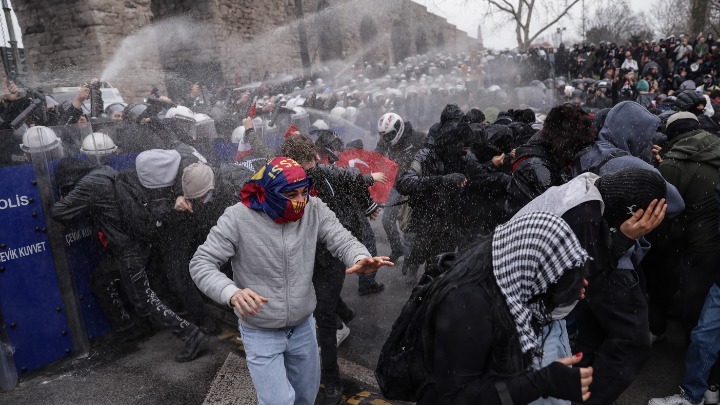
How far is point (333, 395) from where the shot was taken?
11.6 feet

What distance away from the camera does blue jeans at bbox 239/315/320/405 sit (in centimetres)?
253

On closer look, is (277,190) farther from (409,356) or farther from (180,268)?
(180,268)

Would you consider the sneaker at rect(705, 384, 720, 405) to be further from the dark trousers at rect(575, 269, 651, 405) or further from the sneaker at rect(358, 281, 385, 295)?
the sneaker at rect(358, 281, 385, 295)

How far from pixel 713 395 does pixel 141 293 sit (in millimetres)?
4171

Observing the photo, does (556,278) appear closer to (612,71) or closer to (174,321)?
(174,321)

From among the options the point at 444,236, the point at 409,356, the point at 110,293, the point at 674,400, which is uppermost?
the point at 409,356

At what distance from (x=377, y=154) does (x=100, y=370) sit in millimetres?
3068

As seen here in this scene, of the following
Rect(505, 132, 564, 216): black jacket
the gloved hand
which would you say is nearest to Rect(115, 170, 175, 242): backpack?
the gloved hand

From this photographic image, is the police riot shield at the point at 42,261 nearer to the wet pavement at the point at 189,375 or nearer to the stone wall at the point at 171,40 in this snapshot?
the wet pavement at the point at 189,375

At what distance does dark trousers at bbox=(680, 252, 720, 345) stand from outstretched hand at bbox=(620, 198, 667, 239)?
136 cm

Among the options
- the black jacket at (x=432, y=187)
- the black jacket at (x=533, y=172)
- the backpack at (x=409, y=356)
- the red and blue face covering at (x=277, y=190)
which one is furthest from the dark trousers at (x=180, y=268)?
the backpack at (x=409, y=356)

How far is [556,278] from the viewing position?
166 centimetres

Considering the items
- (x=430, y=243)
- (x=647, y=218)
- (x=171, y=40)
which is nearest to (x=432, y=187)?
(x=430, y=243)

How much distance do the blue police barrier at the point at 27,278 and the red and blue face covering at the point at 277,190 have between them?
2.51 metres
